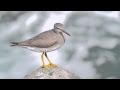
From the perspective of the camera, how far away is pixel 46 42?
12.2 ft

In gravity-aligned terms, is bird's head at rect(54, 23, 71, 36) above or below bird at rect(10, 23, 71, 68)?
above

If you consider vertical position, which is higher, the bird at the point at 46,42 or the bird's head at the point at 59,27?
the bird's head at the point at 59,27

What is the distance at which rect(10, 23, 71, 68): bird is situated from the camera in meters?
3.73

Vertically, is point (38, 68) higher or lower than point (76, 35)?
lower

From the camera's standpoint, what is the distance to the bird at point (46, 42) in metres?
3.73

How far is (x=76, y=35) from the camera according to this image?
385 centimetres

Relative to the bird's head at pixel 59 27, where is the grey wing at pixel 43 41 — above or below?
below

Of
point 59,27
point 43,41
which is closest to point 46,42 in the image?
point 43,41
